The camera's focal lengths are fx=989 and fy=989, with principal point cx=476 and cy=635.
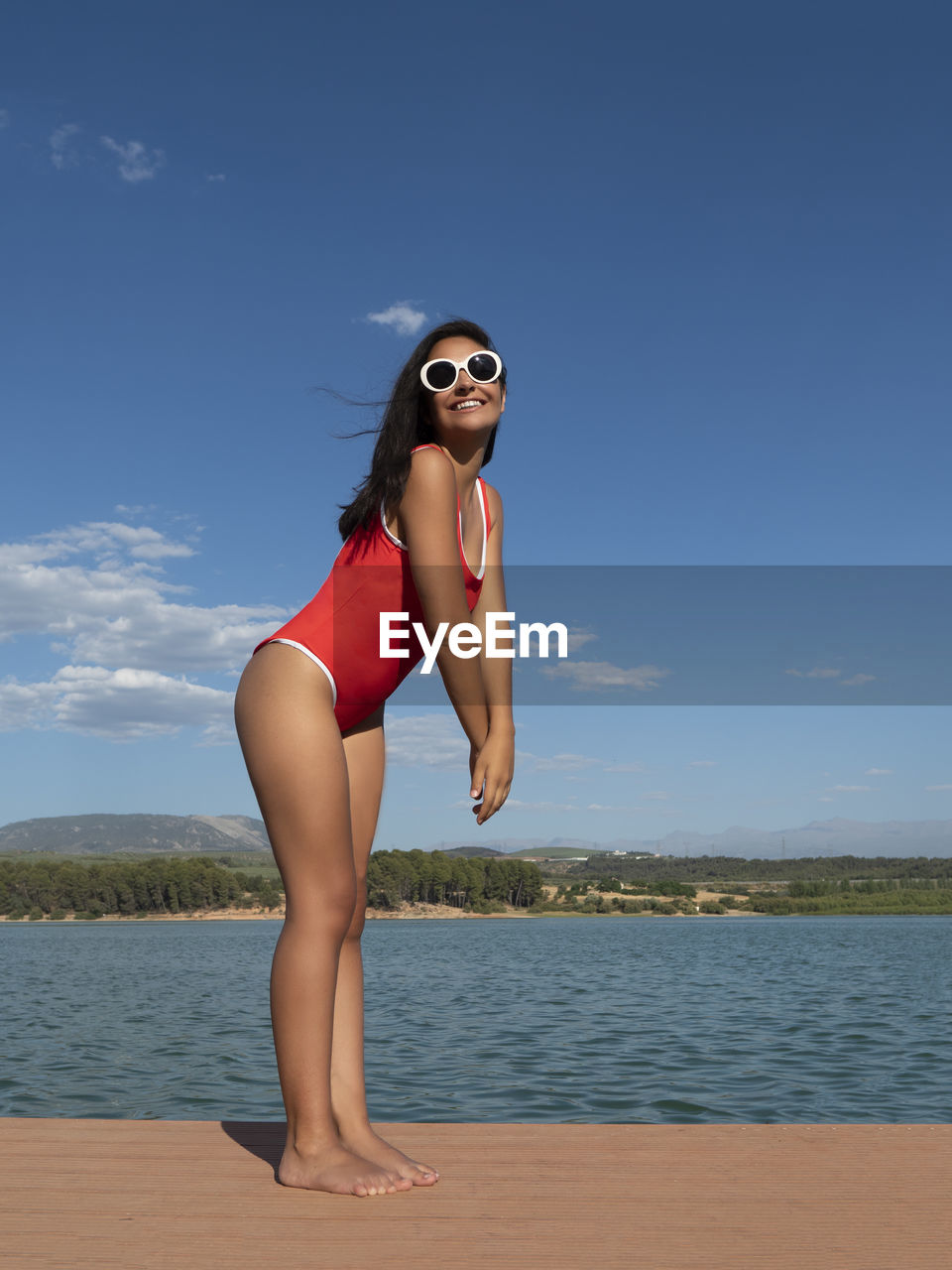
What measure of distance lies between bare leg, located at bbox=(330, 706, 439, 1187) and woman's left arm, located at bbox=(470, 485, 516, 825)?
1.25 ft

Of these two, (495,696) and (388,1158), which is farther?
(495,696)

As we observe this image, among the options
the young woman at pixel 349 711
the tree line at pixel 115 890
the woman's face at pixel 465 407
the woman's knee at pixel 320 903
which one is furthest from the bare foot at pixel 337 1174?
the tree line at pixel 115 890

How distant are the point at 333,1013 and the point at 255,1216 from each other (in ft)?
1.86

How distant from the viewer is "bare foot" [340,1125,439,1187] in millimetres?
2320

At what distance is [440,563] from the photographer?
2.42 metres

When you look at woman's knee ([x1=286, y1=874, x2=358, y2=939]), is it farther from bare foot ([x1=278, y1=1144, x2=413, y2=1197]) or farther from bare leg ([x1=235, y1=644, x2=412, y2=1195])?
bare foot ([x1=278, y1=1144, x2=413, y2=1197])

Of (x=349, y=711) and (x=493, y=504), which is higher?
(x=493, y=504)

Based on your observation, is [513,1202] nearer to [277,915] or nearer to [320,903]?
[320,903]

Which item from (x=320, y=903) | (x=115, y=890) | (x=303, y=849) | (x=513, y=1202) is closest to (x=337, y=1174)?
(x=513, y=1202)

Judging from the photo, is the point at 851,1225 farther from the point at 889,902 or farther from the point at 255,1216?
the point at 889,902

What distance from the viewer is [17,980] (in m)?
40.0

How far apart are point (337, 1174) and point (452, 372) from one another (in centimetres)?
203

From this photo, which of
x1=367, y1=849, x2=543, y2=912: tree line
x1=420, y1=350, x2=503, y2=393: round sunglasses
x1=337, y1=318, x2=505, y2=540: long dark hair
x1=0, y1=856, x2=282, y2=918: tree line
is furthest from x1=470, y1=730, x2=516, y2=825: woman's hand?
x1=0, y1=856, x2=282, y2=918: tree line

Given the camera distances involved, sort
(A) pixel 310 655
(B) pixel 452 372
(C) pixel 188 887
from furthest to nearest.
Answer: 1. (C) pixel 188 887
2. (B) pixel 452 372
3. (A) pixel 310 655
